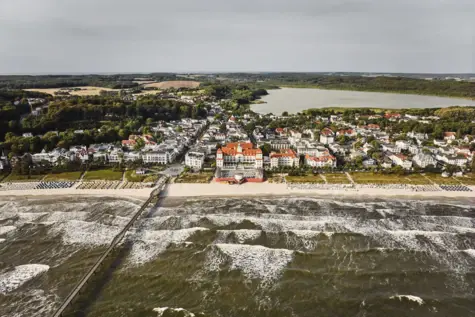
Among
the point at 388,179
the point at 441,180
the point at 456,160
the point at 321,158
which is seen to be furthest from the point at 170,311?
the point at 456,160

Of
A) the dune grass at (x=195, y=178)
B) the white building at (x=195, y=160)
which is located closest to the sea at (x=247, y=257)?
the dune grass at (x=195, y=178)

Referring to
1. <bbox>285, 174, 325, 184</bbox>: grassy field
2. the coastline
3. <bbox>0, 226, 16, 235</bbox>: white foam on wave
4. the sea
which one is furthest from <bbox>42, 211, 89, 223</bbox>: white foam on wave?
<bbox>285, 174, 325, 184</bbox>: grassy field

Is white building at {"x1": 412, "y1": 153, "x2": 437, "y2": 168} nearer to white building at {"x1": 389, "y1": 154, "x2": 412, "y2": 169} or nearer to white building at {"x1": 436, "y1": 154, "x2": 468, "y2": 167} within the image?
white building at {"x1": 389, "y1": 154, "x2": 412, "y2": 169}

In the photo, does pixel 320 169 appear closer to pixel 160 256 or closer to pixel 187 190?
pixel 187 190

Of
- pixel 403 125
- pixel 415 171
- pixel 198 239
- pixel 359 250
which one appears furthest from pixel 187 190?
pixel 403 125

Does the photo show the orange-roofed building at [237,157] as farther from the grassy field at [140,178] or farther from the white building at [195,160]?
the grassy field at [140,178]

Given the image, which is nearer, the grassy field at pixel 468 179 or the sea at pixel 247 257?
the sea at pixel 247 257
